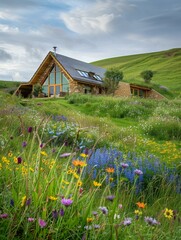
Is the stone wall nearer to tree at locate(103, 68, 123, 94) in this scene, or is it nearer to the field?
tree at locate(103, 68, 123, 94)

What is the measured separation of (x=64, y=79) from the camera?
33500mm

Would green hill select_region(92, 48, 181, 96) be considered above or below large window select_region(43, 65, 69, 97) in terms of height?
above

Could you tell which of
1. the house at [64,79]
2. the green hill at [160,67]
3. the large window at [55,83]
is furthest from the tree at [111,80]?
the green hill at [160,67]

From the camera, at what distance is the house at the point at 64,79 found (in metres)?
32.0

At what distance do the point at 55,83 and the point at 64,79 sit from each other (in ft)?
5.24

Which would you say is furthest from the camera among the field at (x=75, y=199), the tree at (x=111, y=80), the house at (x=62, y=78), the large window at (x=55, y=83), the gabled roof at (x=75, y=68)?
the tree at (x=111, y=80)

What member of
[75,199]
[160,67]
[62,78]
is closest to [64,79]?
[62,78]

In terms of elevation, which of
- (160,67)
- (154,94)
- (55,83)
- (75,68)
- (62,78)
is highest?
(160,67)

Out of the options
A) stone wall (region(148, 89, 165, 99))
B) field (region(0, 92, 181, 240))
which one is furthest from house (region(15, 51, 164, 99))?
field (region(0, 92, 181, 240))

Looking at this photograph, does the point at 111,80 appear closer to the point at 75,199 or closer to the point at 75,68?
the point at 75,68

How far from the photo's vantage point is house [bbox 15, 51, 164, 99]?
105 ft

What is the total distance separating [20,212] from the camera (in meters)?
2.21

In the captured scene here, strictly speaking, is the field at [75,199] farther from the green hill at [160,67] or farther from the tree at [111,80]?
the green hill at [160,67]

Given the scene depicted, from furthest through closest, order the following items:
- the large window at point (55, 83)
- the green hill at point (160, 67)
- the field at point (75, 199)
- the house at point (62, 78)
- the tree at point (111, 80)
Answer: the green hill at point (160, 67) → the tree at point (111, 80) → the large window at point (55, 83) → the house at point (62, 78) → the field at point (75, 199)
